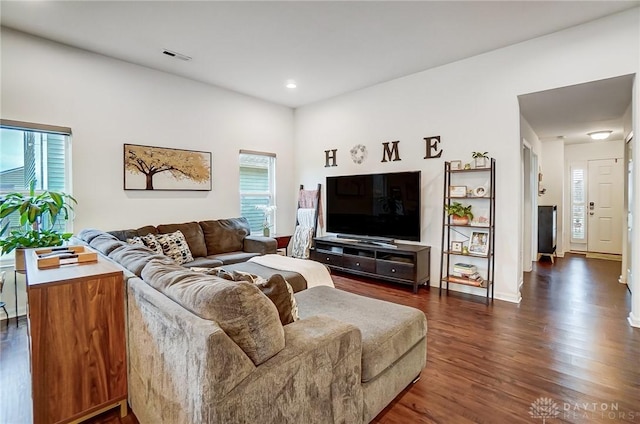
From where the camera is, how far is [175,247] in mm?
3848

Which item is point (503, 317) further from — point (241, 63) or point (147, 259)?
point (241, 63)

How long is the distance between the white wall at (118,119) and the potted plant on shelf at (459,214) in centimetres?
325

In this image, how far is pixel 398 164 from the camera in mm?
4652

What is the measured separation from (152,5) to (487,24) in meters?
3.15

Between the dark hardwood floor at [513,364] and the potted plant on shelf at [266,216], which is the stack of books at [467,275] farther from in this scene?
the potted plant on shelf at [266,216]

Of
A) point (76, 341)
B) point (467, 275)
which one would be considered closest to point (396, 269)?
point (467, 275)

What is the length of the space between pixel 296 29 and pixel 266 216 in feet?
10.3

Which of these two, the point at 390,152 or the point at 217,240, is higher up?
the point at 390,152

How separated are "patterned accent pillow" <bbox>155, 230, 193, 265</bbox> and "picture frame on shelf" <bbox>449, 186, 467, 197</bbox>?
3362 mm

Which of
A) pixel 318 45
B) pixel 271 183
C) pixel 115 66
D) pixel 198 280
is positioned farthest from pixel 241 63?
pixel 198 280

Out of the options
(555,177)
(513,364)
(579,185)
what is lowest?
(513,364)

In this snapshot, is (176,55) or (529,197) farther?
(529,197)

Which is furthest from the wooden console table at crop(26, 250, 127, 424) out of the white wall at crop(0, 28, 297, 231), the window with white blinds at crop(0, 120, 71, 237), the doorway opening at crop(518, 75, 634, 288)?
the doorway opening at crop(518, 75, 634, 288)

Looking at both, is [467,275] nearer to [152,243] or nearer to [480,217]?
[480,217]
